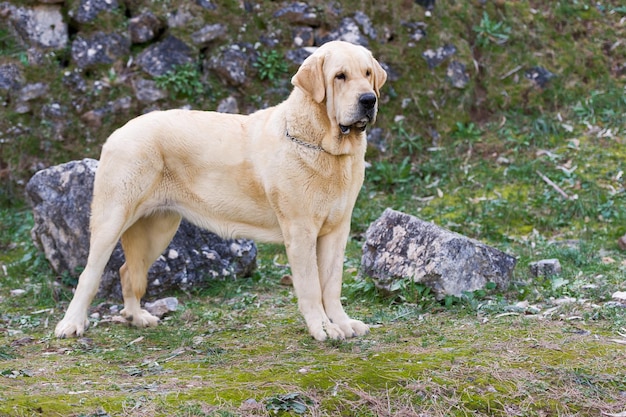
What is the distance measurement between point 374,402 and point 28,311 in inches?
155

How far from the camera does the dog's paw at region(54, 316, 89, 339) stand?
595cm

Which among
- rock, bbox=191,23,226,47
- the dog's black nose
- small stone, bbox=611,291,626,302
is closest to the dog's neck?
the dog's black nose

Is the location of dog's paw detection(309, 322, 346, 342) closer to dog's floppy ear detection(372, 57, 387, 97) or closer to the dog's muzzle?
the dog's muzzle

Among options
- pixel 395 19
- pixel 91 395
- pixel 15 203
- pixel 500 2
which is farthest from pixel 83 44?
pixel 91 395

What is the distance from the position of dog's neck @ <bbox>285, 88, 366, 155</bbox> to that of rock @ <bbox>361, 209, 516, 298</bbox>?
3.92 feet

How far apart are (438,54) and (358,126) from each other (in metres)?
5.85

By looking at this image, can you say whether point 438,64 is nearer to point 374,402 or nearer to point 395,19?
point 395,19

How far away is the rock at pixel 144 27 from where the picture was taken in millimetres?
10445

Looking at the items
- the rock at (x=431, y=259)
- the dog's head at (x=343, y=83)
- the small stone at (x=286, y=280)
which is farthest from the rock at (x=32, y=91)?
the dog's head at (x=343, y=83)

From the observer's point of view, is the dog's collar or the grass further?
Result: the dog's collar

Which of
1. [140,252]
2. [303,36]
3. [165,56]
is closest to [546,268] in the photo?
[140,252]

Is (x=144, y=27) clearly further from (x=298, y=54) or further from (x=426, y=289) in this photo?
(x=426, y=289)

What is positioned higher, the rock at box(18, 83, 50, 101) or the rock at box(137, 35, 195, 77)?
the rock at box(137, 35, 195, 77)

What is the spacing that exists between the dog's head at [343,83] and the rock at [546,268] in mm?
2320
